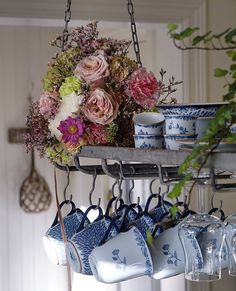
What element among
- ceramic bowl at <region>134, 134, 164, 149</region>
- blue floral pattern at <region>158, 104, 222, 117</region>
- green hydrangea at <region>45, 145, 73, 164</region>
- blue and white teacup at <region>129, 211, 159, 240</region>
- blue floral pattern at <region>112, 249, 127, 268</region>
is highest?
blue floral pattern at <region>158, 104, 222, 117</region>

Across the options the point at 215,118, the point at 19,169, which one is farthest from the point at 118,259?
the point at 19,169

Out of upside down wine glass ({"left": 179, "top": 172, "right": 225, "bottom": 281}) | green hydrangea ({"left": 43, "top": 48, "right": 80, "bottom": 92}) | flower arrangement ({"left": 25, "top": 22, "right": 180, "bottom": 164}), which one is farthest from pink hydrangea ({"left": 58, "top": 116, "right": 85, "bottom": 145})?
upside down wine glass ({"left": 179, "top": 172, "right": 225, "bottom": 281})

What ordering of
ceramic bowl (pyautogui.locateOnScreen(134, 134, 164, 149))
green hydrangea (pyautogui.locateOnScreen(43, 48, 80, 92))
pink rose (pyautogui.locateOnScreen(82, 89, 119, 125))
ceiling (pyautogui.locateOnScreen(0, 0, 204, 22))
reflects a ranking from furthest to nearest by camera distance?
ceiling (pyautogui.locateOnScreen(0, 0, 204, 22))
green hydrangea (pyautogui.locateOnScreen(43, 48, 80, 92))
pink rose (pyautogui.locateOnScreen(82, 89, 119, 125))
ceramic bowl (pyautogui.locateOnScreen(134, 134, 164, 149))

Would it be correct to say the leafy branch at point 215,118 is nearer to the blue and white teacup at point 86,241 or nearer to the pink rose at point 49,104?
the blue and white teacup at point 86,241

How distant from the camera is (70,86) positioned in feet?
4.97

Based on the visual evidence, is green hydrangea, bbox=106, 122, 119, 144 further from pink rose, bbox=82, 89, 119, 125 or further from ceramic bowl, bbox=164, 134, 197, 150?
ceramic bowl, bbox=164, 134, 197, 150

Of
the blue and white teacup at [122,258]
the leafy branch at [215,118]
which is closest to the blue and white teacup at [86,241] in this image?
the blue and white teacup at [122,258]

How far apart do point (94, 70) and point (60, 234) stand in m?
0.40

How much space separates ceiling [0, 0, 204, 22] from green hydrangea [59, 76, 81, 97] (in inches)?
46.5

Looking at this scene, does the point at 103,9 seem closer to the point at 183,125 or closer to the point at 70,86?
the point at 70,86

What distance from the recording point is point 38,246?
4113mm

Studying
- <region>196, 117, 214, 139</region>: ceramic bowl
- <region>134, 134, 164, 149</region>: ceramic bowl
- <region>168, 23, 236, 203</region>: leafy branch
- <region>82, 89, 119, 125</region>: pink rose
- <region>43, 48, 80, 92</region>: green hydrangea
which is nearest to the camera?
<region>168, 23, 236, 203</region>: leafy branch

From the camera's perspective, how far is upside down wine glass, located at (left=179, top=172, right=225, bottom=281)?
1.26m

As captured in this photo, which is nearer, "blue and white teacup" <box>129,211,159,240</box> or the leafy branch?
the leafy branch
